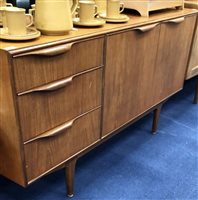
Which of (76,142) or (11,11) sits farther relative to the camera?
(76,142)

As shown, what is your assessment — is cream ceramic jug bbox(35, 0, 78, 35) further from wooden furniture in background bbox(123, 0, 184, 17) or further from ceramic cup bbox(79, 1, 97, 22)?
wooden furniture in background bbox(123, 0, 184, 17)

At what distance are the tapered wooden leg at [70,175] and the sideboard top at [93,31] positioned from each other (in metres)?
0.49

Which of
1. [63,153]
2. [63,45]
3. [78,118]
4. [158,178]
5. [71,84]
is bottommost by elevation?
[158,178]

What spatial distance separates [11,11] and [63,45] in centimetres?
17

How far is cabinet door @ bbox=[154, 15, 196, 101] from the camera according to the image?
1382 mm

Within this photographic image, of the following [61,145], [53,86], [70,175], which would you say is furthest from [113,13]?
[70,175]

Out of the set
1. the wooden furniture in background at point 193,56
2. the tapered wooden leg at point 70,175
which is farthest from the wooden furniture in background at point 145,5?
the tapered wooden leg at point 70,175

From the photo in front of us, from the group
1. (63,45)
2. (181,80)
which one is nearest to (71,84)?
(63,45)

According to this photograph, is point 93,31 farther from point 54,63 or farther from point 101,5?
point 101,5

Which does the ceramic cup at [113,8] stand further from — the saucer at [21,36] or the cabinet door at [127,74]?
the saucer at [21,36]

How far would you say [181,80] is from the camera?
5.65 ft

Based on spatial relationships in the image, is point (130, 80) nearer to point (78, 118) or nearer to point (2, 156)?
point (78, 118)

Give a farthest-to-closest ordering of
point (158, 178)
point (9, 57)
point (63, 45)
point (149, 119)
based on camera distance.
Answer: point (149, 119), point (158, 178), point (63, 45), point (9, 57)

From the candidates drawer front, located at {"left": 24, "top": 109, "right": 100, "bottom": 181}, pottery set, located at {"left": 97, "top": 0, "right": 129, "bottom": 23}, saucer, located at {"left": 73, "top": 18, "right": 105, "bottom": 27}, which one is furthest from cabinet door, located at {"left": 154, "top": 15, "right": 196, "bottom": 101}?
drawer front, located at {"left": 24, "top": 109, "right": 100, "bottom": 181}
